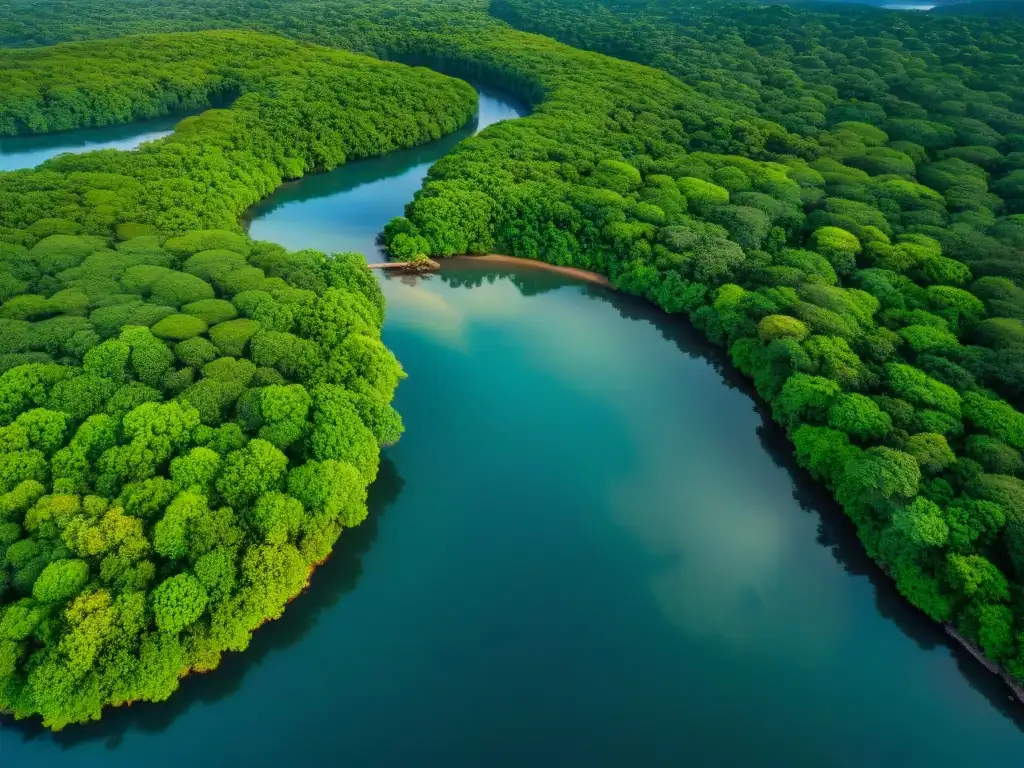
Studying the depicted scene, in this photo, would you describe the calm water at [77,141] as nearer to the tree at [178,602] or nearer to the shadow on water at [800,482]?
the shadow on water at [800,482]

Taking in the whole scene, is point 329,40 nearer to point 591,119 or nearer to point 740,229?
point 591,119

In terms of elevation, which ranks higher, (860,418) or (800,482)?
(860,418)

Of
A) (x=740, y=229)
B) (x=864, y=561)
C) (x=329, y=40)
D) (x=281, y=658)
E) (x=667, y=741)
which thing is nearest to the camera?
(x=667, y=741)

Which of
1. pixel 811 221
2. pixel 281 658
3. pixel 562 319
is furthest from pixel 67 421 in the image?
pixel 811 221

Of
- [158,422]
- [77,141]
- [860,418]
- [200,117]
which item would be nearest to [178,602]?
[158,422]

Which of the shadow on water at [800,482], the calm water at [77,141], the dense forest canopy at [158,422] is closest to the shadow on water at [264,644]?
the dense forest canopy at [158,422]

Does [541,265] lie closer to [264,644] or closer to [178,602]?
[264,644]

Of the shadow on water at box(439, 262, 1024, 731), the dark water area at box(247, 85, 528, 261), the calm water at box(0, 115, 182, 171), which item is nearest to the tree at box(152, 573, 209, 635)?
the shadow on water at box(439, 262, 1024, 731)

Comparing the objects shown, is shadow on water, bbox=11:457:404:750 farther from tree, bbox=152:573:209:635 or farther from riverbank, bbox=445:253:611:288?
riverbank, bbox=445:253:611:288
